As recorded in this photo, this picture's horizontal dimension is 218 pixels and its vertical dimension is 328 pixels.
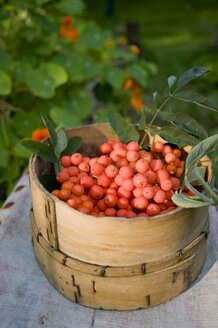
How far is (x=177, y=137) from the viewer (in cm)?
104

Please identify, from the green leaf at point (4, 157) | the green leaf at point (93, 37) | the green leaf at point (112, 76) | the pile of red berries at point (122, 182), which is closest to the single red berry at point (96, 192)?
the pile of red berries at point (122, 182)

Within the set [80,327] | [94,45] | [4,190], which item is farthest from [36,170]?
[94,45]

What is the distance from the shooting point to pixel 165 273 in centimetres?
89

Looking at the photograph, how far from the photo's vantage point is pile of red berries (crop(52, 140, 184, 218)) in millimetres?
901

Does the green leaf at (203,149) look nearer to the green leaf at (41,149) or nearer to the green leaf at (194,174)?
the green leaf at (194,174)

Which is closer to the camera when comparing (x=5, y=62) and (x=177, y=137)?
(x=177, y=137)

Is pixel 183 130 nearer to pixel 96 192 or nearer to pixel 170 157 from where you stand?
pixel 170 157

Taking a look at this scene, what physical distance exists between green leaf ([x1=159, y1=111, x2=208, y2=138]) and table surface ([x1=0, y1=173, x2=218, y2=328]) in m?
0.35

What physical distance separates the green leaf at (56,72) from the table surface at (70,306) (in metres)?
1.15

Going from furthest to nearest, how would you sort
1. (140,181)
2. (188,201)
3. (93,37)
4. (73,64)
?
(93,37) → (73,64) → (140,181) → (188,201)

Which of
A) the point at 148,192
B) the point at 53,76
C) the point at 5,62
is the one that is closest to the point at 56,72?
the point at 53,76

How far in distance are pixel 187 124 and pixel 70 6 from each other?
159cm

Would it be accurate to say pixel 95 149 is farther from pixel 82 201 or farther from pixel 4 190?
pixel 4 190

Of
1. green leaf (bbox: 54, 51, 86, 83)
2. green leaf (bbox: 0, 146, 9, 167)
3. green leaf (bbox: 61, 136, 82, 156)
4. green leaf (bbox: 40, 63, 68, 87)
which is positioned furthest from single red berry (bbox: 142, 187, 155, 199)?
green leaf (bbox: 54, 51, 86, 83)
